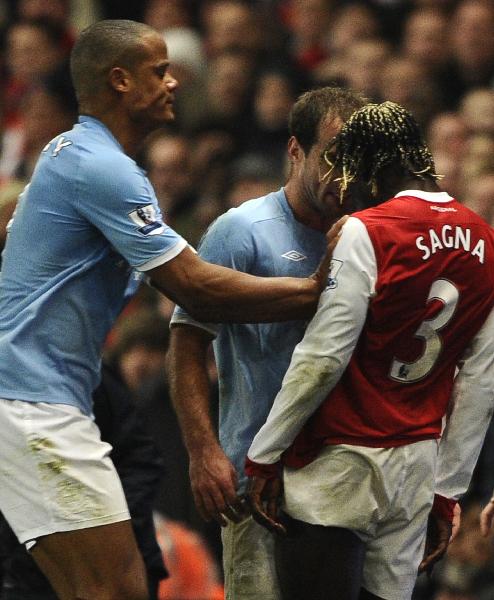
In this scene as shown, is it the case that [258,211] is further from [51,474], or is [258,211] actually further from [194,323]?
[51,474]

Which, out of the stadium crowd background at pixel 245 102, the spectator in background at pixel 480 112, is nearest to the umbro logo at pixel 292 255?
the stadium crowd background at pixel 245 102

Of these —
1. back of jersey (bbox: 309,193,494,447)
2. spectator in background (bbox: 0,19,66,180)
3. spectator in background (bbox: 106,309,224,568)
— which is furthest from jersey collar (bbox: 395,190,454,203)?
spectator in background (bbox: 0,19,66,180)

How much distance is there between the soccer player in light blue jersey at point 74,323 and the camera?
14.4 ft

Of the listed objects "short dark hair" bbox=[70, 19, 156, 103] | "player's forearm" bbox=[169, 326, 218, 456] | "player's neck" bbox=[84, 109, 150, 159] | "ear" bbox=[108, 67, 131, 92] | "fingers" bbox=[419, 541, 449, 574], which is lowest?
"fingers" bbox=[419, 541, 449, 574]

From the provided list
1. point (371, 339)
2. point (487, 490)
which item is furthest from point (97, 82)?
point (487, 490)

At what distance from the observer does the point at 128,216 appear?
4.37 m

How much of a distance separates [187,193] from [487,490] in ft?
10.5

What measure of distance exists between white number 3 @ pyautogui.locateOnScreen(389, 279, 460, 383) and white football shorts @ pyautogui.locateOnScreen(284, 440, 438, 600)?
0.20 meters

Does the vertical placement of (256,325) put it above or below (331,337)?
below

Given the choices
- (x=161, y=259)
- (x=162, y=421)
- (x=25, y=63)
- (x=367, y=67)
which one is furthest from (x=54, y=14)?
(x=161, y=259)

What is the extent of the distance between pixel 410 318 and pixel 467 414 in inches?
15.0

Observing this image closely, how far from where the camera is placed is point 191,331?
453cm

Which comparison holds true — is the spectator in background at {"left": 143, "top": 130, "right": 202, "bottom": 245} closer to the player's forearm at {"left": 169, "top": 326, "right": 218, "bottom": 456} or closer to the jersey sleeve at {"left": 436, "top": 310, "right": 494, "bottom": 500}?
the player's forearm at {"left": 169, "top": 326, "right": 218, "bottom": 456}

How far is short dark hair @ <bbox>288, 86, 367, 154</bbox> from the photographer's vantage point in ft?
14.8
